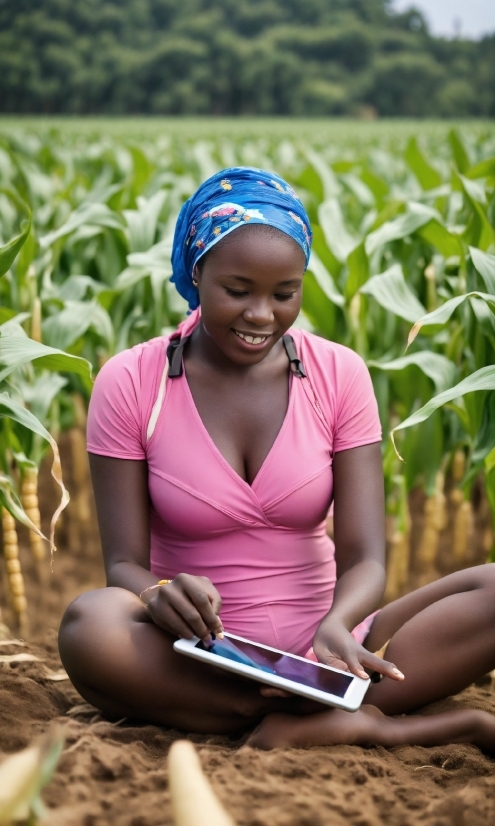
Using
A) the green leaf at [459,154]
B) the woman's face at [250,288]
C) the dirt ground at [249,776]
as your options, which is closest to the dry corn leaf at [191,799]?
the dirt ground at [249,776]

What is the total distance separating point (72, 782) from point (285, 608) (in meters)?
0.65

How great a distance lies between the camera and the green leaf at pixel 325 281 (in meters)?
2.75

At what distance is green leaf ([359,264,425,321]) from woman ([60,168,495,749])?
24.0 inches

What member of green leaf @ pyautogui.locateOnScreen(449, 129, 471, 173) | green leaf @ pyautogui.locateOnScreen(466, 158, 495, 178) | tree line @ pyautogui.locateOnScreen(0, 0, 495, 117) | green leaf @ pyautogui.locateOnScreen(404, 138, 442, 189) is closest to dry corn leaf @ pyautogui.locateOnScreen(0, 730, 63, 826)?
green leaf @ pyautogui.locateOnScreen(466, 158, 495, 178)

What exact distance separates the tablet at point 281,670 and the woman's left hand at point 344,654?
27 millimetres

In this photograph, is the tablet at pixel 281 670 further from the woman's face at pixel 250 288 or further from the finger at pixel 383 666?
the woman's face at pixel 250 288

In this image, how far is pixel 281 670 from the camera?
1.55m

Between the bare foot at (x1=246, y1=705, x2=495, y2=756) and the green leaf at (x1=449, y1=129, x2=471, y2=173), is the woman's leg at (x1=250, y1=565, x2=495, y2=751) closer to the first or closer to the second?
the bare foot at (x1=246, y1=705, x2=495, y2=756)

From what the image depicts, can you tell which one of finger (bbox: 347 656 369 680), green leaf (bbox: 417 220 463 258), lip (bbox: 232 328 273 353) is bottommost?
finger (bbox: 347 656 369 680)

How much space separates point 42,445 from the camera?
106 inches

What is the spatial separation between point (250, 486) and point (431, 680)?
1.70 feet

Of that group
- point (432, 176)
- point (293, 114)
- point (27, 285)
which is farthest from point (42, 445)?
point (293, 114)

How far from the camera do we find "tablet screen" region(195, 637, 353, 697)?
4.89ft

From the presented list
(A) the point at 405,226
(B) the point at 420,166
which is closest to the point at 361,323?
(A) the point at 405,226
